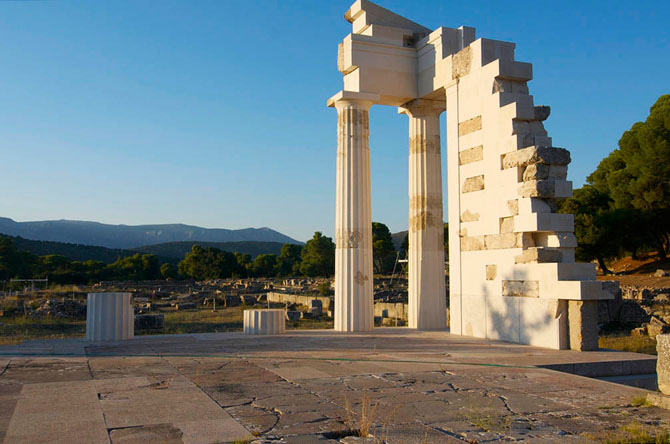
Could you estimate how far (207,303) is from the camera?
33.0 metres

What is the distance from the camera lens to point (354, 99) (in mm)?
15375

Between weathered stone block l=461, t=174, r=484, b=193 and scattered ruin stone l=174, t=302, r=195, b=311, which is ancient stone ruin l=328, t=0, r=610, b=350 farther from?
scattered ruin stone l=174, t=302, r=195, b=311

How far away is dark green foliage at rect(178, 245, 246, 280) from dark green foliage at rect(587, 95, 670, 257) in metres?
50.4

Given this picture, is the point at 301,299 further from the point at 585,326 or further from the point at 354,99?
the point at 585,326

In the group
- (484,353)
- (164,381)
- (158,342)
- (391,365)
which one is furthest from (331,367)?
(158,342)

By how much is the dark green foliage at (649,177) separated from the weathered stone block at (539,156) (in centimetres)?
3564

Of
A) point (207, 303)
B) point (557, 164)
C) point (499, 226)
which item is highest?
point (557, 164)

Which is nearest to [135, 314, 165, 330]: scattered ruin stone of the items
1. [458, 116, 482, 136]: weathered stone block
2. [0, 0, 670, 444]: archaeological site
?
[0, 0, 670, 444]: archaeological site

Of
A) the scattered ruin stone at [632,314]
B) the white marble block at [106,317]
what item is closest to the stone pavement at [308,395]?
the white marble block at [106,317]

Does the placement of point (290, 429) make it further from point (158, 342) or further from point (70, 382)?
point (158, 342)

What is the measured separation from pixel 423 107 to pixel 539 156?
5118 millimetres

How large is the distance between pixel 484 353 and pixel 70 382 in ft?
21.5

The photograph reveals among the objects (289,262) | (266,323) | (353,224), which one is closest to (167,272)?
(289,262)

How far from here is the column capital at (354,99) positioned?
50.1 feet
